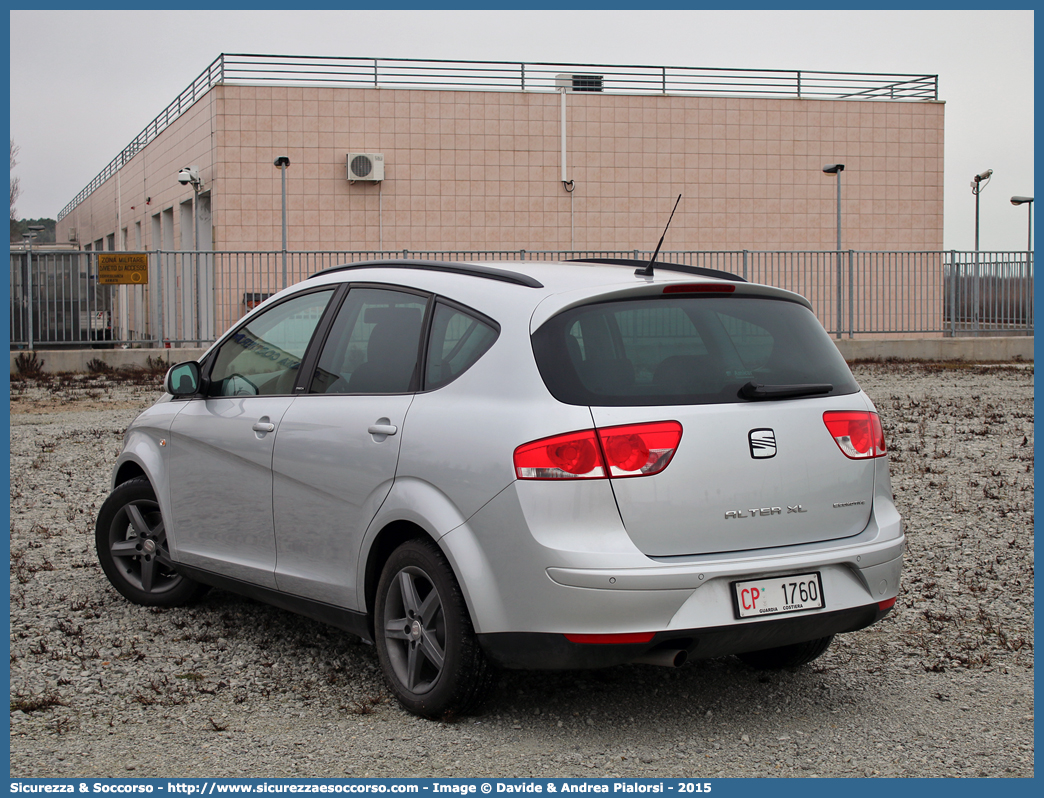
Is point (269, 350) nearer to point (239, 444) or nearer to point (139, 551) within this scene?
point (239, 444)

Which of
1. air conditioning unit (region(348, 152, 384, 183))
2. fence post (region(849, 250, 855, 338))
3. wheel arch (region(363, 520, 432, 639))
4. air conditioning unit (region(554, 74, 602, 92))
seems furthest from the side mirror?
air conditioning unit (region(554, 74, 602, 92))

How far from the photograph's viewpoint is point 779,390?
3.74m

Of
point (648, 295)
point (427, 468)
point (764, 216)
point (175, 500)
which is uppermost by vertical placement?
point (764, 216)

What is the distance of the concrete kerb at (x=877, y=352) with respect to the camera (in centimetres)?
2205

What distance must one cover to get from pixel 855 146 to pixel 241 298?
60.7 feet

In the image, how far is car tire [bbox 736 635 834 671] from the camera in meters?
4.40

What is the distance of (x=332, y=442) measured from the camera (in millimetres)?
4234

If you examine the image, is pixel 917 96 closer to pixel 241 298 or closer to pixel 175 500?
pixel 241 298

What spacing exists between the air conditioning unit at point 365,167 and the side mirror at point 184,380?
2395cm

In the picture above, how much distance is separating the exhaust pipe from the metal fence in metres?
19.6

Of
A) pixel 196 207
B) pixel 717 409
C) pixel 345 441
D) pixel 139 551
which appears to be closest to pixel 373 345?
pixel 345 441

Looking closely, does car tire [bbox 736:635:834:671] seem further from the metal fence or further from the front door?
the metal fence

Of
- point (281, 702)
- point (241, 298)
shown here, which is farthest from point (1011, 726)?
point (241, 298)

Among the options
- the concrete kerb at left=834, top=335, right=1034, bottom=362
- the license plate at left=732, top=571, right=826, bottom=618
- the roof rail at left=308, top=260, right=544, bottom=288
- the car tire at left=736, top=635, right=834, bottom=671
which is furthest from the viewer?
the concrete kerb at left=834, top=335, right=1034, bottom=362
